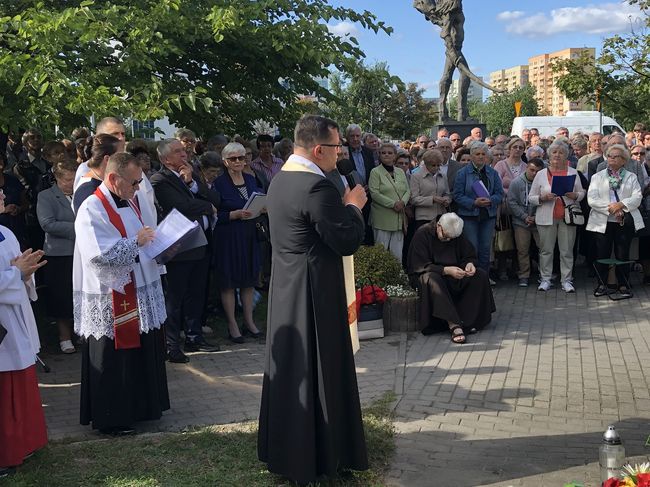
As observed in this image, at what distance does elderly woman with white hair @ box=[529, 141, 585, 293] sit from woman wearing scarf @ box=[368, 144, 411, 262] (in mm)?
2002

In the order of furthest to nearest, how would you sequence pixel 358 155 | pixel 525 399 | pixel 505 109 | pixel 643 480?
pixel 505 109 < pixel 358 155 < pixel 525 399 < pixel 643 480

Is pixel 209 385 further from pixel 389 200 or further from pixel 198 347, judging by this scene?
pixel 389 200

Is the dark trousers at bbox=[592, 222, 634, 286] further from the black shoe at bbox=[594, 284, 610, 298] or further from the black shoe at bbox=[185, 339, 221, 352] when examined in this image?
the black shoe at bbox=[185, 339, 221, 352]

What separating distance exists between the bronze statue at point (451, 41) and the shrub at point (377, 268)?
9.66 meters

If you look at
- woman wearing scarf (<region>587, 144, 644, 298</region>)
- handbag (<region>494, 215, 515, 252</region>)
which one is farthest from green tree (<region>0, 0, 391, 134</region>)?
woman wearing scarf (<region>587, 144, 644, 298</region>)

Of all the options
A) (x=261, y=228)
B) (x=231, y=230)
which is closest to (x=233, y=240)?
(x=231, y=230)

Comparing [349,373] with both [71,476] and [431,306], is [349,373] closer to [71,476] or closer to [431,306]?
[71,476]

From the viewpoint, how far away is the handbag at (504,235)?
36.5 feet

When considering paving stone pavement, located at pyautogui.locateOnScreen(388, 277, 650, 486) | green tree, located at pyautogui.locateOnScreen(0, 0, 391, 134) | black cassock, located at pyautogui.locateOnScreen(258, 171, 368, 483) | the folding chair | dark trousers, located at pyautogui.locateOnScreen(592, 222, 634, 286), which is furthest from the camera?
dark trousers, located at pyautogui.locateOnScreen(592, 222, 634, 286)

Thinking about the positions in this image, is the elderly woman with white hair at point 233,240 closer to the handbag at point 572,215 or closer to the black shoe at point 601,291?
the handbag at point 572,215

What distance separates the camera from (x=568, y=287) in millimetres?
10602

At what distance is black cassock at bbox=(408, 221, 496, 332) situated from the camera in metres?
8.34

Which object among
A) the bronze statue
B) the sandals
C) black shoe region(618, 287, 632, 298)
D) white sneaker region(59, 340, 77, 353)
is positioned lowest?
the sandals

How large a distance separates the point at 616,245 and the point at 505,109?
50.0m
